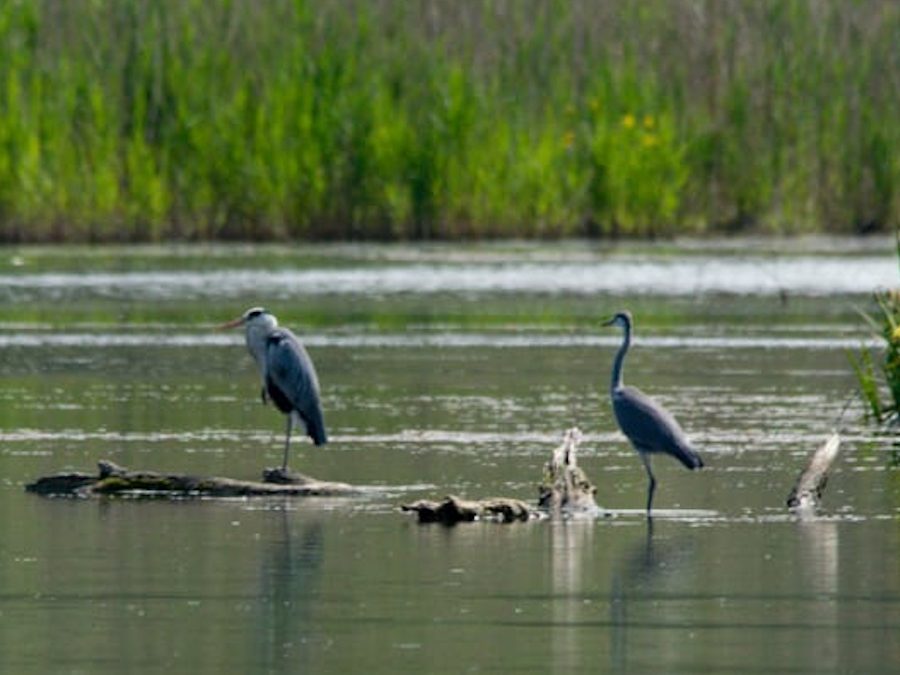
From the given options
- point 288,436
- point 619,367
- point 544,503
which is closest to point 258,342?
point 288,436

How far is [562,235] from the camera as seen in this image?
3041 centimetres

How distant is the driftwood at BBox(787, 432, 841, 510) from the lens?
1318 centimetres

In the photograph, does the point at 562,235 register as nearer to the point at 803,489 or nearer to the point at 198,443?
the point at 198,443

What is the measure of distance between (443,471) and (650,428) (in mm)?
1505

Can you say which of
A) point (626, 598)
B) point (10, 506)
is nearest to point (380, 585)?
point (626, 598)

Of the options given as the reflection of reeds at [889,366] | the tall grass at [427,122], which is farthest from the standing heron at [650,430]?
the tall grass at [427,122]

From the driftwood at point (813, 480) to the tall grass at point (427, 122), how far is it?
16.4 m

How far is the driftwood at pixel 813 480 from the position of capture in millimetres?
13180

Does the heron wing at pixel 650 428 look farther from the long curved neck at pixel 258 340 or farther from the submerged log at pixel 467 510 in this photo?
the long curved neck at pixel 258 340

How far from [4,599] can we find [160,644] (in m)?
1.09

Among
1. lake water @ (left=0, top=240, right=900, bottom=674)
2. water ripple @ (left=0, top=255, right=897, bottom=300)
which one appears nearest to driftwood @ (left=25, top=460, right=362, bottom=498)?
lake water @ (left=0, top=240, right=900, bottom=674)

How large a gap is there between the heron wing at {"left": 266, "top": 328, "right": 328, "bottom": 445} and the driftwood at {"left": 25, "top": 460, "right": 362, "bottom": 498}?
861 millimetres

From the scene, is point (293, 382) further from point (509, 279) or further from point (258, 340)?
point (509, 279)

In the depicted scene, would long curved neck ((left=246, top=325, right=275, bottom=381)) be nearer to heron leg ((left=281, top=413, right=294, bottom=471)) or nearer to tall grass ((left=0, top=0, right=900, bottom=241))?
heron leg ((left=281, top=413, right=294, bottom=471))
